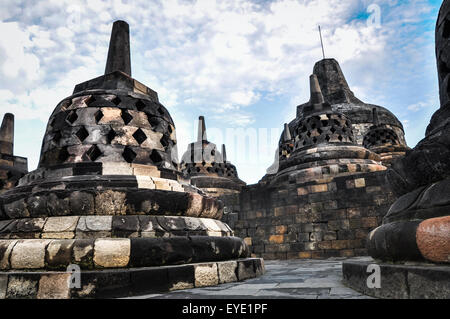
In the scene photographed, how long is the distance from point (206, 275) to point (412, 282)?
1.77 meters

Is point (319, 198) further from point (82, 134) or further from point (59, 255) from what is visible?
point (59, 255)

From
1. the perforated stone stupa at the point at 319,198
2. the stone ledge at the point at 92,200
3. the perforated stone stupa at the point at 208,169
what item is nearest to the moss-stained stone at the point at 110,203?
the stone ledge at the point at 92,200

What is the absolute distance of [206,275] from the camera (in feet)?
9.25

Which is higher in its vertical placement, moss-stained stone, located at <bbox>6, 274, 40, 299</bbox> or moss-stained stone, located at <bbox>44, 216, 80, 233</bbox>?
moss-stained stone, located at <bbox>44, 216, 80, 233</bbox>

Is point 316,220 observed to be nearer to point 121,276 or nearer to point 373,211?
point 373,211

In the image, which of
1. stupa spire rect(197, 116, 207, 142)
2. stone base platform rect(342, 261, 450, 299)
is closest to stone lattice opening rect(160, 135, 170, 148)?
stone base platform rect(342, 261, 450, 299)

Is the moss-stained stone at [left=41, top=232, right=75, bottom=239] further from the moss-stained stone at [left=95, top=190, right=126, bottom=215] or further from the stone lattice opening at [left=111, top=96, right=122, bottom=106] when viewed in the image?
the stone lattice opening at [left=111, top=96, right=122, bottom=106]

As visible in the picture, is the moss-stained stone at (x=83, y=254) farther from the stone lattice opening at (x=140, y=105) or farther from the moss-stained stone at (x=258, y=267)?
the stone lattice opening at (x=140, y=105)

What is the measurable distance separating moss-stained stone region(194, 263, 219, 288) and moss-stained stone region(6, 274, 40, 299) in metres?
1.31

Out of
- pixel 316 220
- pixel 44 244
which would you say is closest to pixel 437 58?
pixel 44 244

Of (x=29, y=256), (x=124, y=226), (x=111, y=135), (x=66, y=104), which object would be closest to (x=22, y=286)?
(x=29, y=256)

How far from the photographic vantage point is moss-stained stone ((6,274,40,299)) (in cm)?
225

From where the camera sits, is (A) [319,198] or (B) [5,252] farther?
(A) [319,198]

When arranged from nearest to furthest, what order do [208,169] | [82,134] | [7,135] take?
1. [82,134]
2. [7,135]
3. [208,169]
